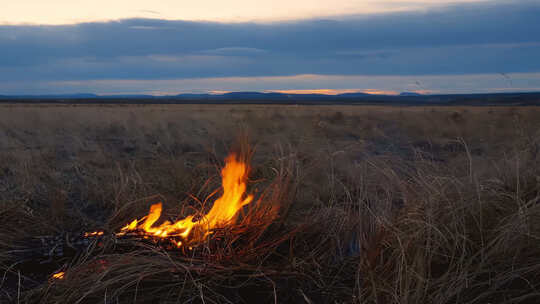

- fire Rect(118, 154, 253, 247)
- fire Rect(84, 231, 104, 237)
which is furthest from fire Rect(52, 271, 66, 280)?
fire Rect(118, 154, 253, 247)

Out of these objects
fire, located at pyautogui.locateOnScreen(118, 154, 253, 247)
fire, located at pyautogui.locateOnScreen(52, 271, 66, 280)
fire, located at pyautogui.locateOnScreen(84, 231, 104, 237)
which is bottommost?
fire, located at pyautogui.locateOnScreen(52, 271, 66, 280)

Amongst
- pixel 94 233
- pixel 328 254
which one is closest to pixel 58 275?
pixel 94 233

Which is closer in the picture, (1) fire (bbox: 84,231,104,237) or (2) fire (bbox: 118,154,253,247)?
(2) fire (bbox: 118,154,253,247)

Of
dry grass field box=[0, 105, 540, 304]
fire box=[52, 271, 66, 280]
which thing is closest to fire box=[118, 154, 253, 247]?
dry grass field box=[0, 105, 540, 304]

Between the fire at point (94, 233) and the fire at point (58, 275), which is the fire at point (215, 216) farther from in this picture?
the fire at point (58, 275)

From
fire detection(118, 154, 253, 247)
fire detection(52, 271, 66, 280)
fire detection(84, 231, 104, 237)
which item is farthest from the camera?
fire detection(84, 231, 104, 237)

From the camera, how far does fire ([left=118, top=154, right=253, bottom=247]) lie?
10.9 ft

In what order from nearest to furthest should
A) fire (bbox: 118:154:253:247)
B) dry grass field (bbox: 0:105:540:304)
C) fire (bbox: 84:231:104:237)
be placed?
dry grass field (bbox: 0:105:540:304) < fire (bbox: 118:154:253:247) < fire (bbox: 84:231:104:237)

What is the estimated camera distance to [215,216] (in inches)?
137

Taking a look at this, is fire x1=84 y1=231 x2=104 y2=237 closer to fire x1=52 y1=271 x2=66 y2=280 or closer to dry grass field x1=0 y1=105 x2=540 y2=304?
dry grass field x1=0 y1=105 x2=540 y2=304

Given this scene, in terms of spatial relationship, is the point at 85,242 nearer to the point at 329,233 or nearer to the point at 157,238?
the point at 157,238

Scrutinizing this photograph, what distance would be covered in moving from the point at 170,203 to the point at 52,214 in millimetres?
1196

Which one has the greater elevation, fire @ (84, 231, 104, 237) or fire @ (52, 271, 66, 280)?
fire @ (84, 231, 104, 237)

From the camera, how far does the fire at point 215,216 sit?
10.9ft
